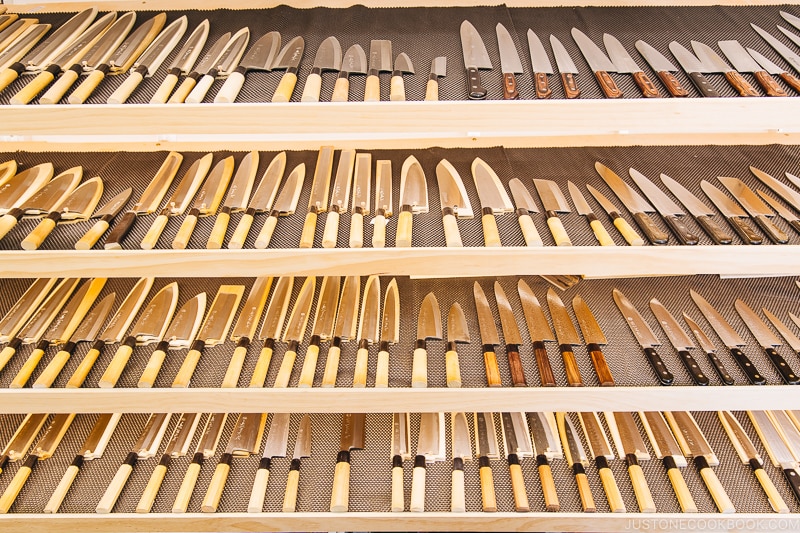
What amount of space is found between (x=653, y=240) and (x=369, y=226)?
21.4 inches

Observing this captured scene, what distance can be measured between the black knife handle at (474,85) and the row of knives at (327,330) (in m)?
0.53

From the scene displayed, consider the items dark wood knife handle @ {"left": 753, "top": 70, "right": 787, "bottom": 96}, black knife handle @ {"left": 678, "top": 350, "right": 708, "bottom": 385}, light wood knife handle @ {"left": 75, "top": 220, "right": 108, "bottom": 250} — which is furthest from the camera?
black knife handle @ {"left": 678, "top": 350, "right": 708, "bottom": 385}

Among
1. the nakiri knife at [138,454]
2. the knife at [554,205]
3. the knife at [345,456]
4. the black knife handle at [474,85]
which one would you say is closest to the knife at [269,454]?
the knife at [345,456]

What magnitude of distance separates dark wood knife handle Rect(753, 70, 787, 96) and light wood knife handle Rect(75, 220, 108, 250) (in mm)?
1192

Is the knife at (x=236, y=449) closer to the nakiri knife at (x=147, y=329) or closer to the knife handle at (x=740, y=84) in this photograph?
the nakiri knife at (x=147, y=329)

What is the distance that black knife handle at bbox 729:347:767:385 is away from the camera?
3.77 feet

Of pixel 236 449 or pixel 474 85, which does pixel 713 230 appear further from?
pixel 236 449

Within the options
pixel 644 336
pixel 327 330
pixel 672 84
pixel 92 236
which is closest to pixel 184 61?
pixel 92 236

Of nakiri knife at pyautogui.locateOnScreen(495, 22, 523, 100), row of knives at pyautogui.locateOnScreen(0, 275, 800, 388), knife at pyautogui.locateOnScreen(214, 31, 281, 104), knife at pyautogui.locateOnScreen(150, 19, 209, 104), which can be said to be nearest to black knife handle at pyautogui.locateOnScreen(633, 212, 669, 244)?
row of knives at pyautogui.locateOnScreen(0, 275, 800, 388)

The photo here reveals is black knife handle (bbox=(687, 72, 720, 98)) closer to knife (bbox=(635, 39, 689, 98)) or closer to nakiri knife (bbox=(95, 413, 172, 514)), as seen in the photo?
knife (bbox=(635, 39, 689, 98))

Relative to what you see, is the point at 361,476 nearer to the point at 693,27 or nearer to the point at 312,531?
the point at 312,531

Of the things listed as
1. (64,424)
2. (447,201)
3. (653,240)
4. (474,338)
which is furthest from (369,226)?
(64,424)

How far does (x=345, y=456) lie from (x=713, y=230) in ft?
2.99

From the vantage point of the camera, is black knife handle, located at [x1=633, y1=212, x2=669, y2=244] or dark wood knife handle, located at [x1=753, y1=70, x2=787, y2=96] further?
black knife handle, located at [x1=633, y1=212, x2=669, y2=244]
